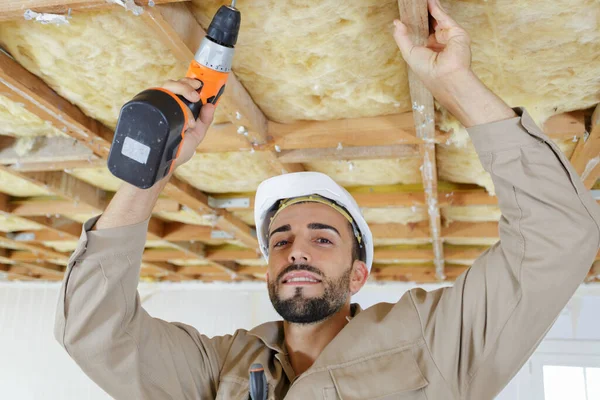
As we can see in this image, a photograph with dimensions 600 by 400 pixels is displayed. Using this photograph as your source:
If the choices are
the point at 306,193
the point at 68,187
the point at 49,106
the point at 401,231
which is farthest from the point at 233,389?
the point at 401,231

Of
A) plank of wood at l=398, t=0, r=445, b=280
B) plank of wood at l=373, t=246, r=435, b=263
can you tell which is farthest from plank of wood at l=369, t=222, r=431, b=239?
plank of wood at l=373, t=246, r=435, b=263

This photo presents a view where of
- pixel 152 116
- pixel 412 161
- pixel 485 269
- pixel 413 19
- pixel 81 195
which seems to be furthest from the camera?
pixel 81 195

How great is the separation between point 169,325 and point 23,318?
189 inches

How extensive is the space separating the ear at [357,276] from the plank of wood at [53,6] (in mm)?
829

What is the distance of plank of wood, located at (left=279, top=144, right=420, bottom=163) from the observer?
204 cm

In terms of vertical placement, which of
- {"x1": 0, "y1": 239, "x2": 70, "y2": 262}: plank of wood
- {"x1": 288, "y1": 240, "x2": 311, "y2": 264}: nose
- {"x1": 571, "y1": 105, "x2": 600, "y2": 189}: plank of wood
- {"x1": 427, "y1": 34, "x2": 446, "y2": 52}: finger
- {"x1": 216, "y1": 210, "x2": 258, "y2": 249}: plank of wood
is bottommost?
{"x1": 288, "y1": 240, "x2": 311, "y2": 264}: nose

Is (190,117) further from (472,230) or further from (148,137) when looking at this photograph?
(472,230)

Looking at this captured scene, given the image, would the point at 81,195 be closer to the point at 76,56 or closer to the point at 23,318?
the point at 76,56

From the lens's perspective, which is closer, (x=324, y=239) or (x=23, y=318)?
(x=324, y=239)

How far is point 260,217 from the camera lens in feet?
4.91

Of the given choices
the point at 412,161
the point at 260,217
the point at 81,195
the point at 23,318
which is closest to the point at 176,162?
the point at 260,217

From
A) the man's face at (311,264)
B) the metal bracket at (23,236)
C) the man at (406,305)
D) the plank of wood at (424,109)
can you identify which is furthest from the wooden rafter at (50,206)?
the man at (406,305)

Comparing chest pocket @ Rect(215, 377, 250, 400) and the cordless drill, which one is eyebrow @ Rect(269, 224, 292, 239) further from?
the cordless drill

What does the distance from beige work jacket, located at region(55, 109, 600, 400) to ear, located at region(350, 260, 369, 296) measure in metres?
0.19
